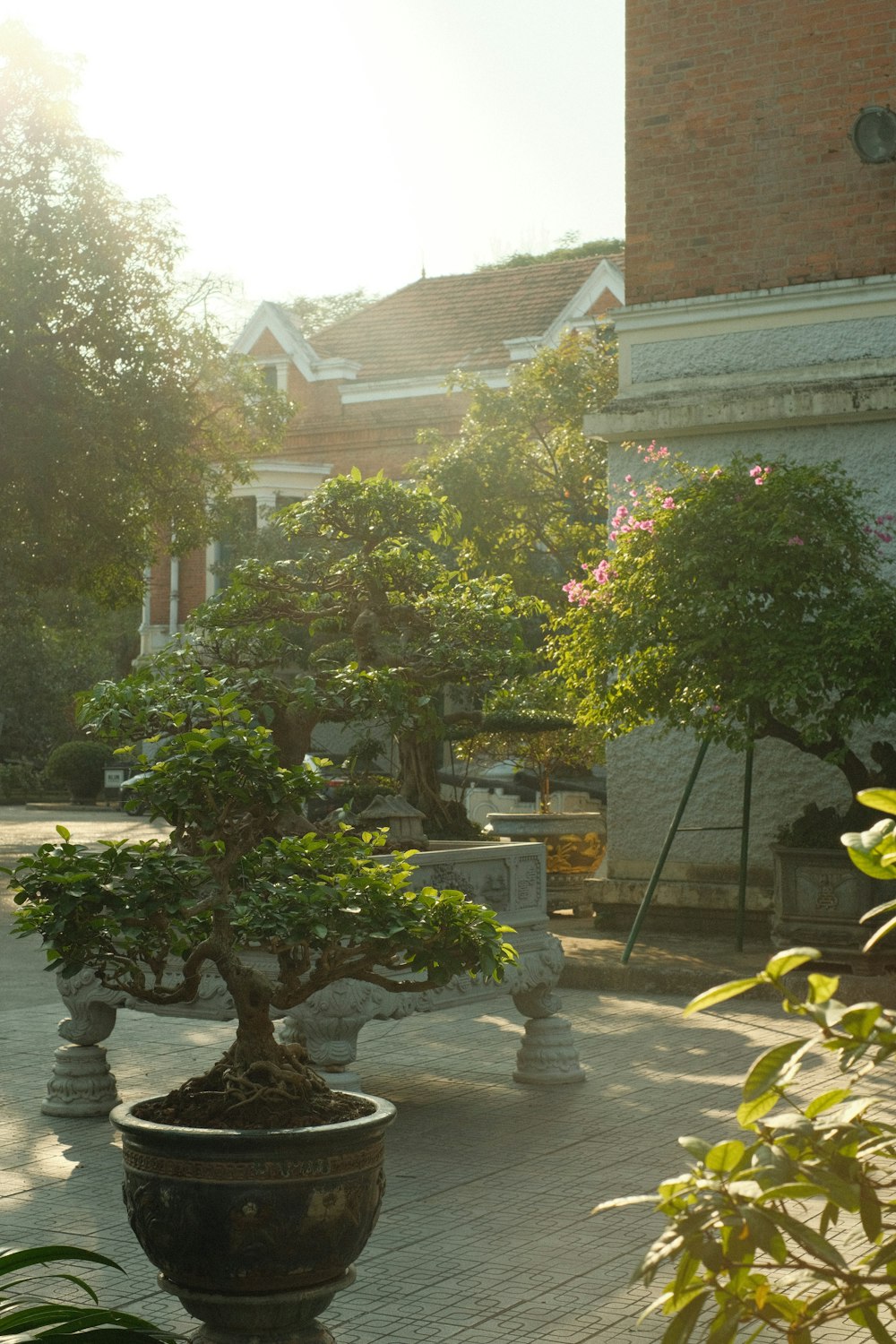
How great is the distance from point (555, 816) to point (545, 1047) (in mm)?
7987

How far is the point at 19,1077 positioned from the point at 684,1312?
6.32m

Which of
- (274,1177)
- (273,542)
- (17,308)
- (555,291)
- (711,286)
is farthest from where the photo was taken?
(555,291)

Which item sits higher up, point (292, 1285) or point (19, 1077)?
point (292, 1285)

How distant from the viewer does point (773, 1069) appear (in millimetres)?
2193

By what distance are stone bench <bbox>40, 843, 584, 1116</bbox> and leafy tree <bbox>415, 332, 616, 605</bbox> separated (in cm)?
1009

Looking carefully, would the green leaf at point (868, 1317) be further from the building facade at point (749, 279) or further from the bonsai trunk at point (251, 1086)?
the building facade at point (749, 279)

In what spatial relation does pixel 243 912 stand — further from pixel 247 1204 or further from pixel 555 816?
pixel 555 816

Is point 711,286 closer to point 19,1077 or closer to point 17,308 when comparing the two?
point 19,1077

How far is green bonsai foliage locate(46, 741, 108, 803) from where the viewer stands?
35.3m

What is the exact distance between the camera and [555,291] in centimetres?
3341

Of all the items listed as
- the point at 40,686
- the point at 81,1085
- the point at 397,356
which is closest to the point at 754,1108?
the point at 81,1085

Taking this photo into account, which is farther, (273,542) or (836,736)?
(273,542)

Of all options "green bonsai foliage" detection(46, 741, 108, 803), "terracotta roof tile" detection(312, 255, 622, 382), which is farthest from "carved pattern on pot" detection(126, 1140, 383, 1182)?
"green bonsai foliage" detection(46, 741, 108, 803)

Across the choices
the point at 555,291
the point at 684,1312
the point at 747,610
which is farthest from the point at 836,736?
the point at 555,291
